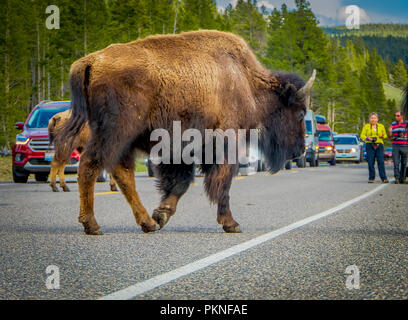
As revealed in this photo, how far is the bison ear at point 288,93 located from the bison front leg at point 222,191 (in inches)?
52.1

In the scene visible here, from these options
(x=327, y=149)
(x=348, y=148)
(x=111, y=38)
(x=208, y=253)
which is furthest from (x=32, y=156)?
(x=111, y=38)

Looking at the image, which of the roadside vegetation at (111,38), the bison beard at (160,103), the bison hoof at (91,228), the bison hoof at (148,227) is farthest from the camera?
the roadside vegetation at (111,38)

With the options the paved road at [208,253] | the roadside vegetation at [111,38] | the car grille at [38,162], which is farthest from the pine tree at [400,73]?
the paved road at [208,253]

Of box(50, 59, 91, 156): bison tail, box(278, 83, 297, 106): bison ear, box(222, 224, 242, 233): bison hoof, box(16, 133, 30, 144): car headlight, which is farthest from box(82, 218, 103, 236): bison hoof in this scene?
box(16, 133, 30, 144): car headlight

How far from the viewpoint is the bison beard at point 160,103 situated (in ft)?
18.2

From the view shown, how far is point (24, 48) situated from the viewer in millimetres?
41844

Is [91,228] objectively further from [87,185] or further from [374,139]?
[374,139]

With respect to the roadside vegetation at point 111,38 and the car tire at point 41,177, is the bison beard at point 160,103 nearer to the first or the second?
the roadside vegetation at point 111,38

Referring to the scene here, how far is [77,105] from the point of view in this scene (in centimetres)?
579

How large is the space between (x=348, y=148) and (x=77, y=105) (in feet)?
107

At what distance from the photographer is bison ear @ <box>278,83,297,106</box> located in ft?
22.1

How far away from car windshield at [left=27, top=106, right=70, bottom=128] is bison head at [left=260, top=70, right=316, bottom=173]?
9.29 metres

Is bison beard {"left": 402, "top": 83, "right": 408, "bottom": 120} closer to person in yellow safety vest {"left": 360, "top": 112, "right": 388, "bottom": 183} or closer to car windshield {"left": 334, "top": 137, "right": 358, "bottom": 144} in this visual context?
person in yellow safety vest {"left": 360, "top": 112, "right": 388, "bottom": 183}
